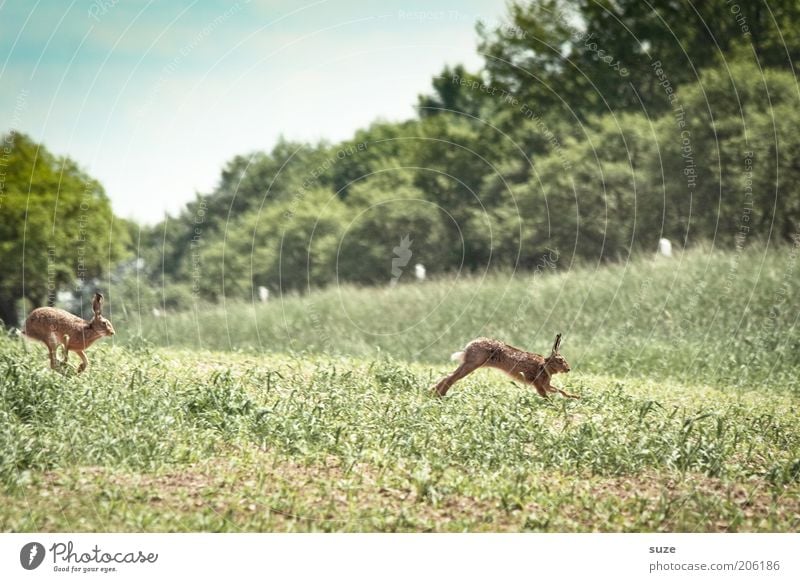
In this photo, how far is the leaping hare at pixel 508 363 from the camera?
10023 mm

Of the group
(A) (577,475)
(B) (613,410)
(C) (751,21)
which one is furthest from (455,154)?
(A) (577,475)

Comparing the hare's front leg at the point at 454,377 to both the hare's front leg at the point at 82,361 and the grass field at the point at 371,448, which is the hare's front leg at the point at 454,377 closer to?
the grass field at the point at 371,448

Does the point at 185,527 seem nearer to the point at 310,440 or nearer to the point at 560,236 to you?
the point at 310,440

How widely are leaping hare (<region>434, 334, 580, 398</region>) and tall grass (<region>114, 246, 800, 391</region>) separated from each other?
4211mm

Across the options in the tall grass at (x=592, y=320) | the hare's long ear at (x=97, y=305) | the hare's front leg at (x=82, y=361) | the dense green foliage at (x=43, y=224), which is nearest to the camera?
the hare's long ear at (x=97, y=305)

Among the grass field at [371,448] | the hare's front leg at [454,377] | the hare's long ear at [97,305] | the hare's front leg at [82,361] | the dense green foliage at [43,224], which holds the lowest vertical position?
the grass field at [371,448]

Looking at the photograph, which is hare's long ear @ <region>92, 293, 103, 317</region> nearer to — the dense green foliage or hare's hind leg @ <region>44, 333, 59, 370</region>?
hare's hind leg @ <region>44, 333, 59, 370</region>

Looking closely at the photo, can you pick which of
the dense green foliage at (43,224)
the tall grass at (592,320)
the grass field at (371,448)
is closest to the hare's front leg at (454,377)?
the grass field at (371,448)

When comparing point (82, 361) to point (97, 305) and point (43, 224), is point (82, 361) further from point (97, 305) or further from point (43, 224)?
point (43, 224)

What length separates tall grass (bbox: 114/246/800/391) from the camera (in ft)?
48.0

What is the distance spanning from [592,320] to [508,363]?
803 centimetres

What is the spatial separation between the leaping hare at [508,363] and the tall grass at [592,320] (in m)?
4.21

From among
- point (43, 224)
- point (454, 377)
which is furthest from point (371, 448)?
point (43, 224)

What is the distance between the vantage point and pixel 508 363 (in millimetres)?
10164
